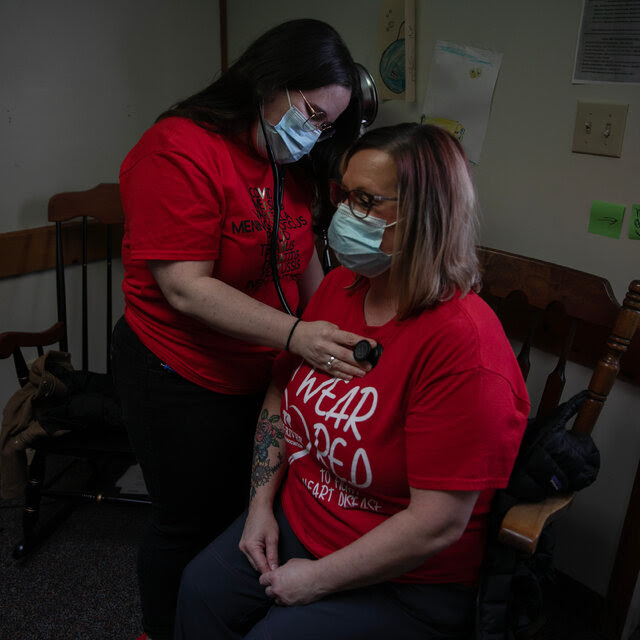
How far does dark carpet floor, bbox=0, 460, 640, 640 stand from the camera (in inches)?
62.4

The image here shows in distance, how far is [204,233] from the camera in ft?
3.50

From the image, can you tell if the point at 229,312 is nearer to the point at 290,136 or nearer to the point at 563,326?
the point at 290,136

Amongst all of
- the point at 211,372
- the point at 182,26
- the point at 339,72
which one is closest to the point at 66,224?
the point at 182,26

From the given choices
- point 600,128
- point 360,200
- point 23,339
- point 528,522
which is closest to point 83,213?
point 23,339

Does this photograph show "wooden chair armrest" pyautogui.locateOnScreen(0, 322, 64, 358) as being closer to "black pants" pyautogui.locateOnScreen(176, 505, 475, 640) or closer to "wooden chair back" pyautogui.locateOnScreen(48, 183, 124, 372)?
"wooden chair back" pyautogui.locateOnScreen(48, 183, 124, 372)

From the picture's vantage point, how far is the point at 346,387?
97 centimetres

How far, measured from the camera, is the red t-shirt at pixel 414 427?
0.85 metres

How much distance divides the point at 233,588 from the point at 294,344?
0.44 m

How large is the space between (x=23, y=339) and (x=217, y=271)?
848mm

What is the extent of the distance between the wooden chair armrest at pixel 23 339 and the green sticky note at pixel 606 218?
1512 millimetres

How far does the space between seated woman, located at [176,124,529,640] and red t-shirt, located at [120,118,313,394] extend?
0.65 feet

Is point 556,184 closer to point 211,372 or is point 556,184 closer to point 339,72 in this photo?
point 339,72

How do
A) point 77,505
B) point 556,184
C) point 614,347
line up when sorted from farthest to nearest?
point 77,505, point 556,184, point 614,347

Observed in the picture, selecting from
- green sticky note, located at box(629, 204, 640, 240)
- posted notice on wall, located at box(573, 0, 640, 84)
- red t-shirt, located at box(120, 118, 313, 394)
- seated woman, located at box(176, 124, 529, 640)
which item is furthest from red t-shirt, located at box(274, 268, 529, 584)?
posted notice on wall, located at box(573, 0, 640, 84)
